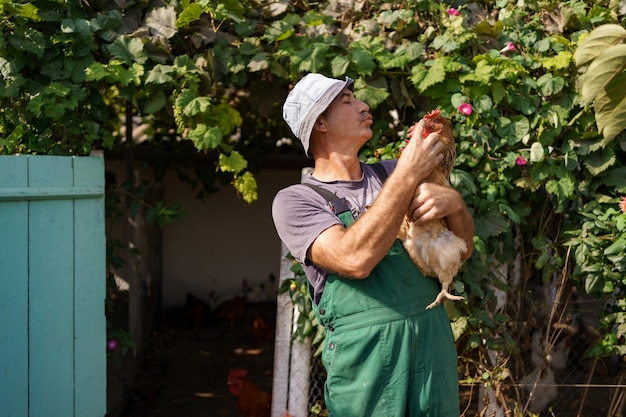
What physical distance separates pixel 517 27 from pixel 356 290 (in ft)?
7.43

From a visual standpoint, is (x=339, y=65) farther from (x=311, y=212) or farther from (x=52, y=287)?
(x=52, y=287)

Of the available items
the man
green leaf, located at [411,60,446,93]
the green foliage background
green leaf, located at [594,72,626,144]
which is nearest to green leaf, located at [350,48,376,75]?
the green foliage background

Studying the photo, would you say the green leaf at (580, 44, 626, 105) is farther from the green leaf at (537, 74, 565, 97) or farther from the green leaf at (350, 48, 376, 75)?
the green leaf at (350, 48, 376, 75)

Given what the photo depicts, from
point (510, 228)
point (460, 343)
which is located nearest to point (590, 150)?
point (510, 228)

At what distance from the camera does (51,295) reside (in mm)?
3701

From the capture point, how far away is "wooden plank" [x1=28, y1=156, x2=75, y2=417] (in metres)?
3.65

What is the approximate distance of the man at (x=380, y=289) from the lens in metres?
2.29

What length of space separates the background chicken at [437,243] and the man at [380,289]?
4 centimetres

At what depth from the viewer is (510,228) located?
159 inches

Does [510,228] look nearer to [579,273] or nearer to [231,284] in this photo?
[579,273]

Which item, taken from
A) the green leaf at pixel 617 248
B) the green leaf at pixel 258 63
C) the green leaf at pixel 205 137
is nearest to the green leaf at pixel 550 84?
the green leaf at pixel 617 248

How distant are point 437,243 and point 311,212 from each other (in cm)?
41

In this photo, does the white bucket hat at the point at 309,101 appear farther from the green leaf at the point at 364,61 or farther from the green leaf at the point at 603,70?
the green leaf at the point at 603,70

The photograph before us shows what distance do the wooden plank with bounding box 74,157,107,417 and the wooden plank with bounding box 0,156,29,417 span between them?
0.85 ft
